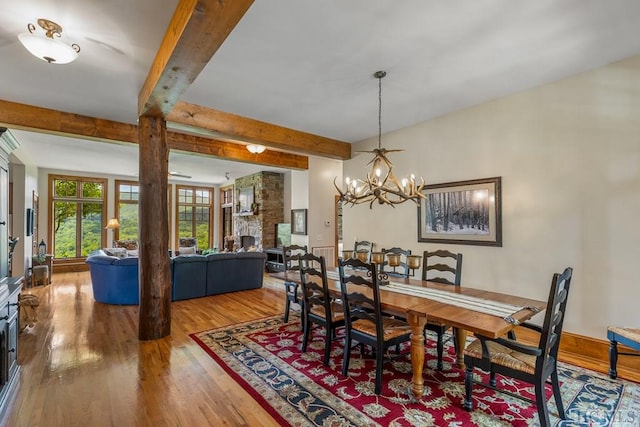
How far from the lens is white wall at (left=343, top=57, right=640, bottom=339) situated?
116 inches

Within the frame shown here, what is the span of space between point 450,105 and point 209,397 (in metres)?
4.15

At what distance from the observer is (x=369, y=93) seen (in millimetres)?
3625

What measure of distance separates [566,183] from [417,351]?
249 cm

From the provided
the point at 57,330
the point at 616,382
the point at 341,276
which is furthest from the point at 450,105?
the point at 57,330

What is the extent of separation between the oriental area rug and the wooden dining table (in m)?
0.23

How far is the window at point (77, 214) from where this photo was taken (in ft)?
28.8

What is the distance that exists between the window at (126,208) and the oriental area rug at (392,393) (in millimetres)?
8090

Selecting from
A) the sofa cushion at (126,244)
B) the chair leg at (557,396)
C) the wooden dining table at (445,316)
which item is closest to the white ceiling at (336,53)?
the wooden dining table at (445,316)

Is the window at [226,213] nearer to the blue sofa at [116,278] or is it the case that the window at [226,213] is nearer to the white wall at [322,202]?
the white wall at [322,202]

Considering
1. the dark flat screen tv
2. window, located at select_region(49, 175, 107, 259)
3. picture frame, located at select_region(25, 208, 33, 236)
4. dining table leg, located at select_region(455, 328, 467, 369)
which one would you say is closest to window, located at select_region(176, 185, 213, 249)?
window, located at select_region(49, 175, 107, 259)

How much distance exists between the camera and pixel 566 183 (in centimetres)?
329

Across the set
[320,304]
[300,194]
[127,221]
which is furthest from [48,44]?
[127,221]

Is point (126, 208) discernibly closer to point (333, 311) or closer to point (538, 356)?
point (333, 311)

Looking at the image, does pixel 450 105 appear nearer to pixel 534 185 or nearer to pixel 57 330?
pixel 534 185
